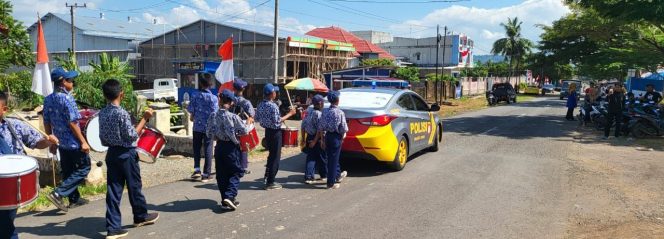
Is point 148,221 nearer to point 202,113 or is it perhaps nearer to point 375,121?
point 202,113

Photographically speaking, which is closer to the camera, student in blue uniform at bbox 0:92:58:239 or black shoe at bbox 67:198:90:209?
student in blue uniform at bbox 0:92:58:239

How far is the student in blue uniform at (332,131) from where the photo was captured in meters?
7.19

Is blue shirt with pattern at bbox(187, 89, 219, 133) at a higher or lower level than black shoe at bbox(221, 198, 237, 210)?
higher

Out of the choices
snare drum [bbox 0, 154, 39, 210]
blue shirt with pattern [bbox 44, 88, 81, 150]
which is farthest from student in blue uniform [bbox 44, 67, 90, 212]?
snare drum [bbox 0, 154, 39, 210]

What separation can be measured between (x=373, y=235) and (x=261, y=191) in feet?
7.95

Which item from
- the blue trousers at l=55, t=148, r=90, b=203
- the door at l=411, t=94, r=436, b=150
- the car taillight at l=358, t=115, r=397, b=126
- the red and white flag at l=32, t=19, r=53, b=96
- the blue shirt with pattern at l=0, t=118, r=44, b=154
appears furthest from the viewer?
the door at l=411, t=94, r=436, b=150

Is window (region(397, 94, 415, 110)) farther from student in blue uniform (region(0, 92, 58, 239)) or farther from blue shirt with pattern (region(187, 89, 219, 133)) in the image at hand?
student in blue uniform (region(0, 92, 58, 239))

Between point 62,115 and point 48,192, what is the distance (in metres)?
1.45

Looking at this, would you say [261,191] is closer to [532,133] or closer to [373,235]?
[373,235]

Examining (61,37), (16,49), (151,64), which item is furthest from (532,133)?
(61,37)

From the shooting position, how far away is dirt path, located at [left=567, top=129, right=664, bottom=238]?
18.5 feet

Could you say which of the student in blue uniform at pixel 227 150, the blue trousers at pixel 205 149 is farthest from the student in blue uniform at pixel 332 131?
the blue trousers at pixel 205 149

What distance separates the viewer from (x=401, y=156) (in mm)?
8781

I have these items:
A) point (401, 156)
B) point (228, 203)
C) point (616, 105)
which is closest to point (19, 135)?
point (228, 203)
